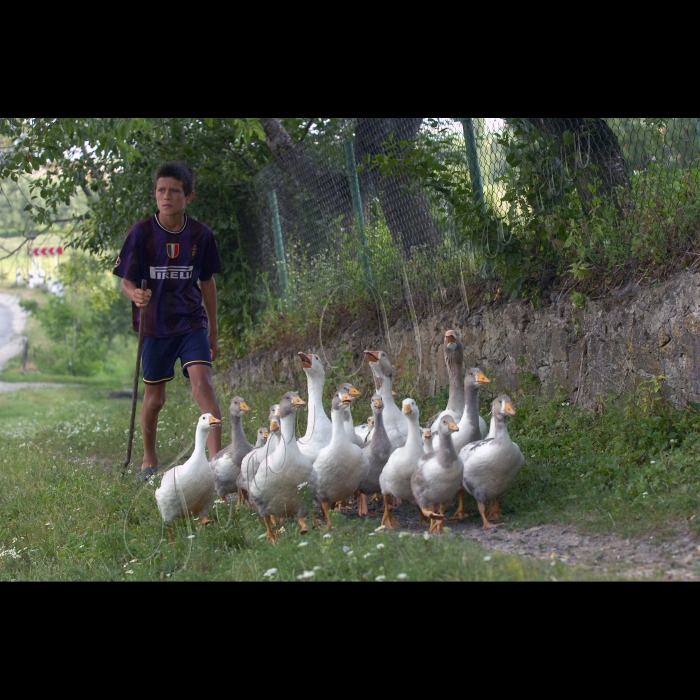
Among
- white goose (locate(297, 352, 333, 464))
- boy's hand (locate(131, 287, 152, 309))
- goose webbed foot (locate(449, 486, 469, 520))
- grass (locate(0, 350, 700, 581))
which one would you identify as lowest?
goose webbed foot (locate(449, 486, 469, 520))

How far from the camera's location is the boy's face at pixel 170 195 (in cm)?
680

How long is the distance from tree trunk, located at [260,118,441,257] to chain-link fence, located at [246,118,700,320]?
0.02 meters

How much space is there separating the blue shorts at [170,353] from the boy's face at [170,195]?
3.24ft

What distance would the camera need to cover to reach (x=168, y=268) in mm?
6984

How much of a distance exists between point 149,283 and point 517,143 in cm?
329

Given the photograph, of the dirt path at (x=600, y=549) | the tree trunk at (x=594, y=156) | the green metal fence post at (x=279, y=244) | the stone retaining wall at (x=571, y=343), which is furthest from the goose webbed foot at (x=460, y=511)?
the green metal fence post at (x=279, y=244)

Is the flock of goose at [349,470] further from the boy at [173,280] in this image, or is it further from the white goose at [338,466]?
the boy at [173,280]

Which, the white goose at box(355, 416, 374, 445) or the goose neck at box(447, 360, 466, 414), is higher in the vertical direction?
the goose neck at box(447, 360, 466, 414)

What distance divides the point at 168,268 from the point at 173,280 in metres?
0.10

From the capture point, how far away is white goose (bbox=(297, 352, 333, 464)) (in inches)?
230

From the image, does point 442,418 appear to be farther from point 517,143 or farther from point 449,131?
point 449,131

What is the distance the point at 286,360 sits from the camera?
10.8 metres

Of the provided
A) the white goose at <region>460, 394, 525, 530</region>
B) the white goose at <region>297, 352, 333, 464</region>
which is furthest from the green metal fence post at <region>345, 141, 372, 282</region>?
the white goose at <region>460, 394, 525, 530</region>

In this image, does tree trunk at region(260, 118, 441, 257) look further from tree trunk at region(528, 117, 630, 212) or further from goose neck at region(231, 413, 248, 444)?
goose neck at region(231, 413, 248, 444)
